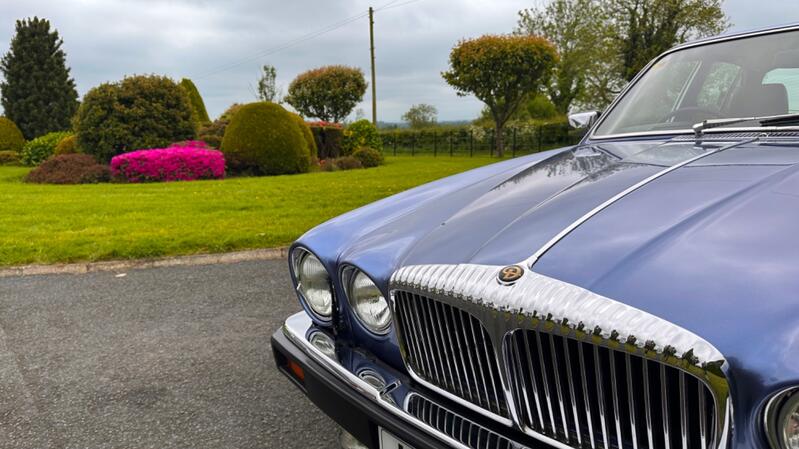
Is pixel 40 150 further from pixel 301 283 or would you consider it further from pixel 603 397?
pixel 603 397

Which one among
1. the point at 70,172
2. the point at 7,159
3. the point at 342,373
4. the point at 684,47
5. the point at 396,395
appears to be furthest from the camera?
the point at 7,159

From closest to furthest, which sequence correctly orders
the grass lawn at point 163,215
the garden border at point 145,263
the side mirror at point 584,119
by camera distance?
the side mirror at point 584,119 → the garden border at point 145,263 → the grass lawn at point 163,215

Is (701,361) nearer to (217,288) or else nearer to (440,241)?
(440,241)

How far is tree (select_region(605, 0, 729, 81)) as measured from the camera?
26.4m

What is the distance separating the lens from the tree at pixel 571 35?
33281 millimetres

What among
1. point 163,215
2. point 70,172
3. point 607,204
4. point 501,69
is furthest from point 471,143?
point 607,204

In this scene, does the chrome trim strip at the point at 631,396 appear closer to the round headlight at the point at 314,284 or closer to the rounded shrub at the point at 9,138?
the round headlight at the point at 314,284

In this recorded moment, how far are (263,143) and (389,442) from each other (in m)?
13.8

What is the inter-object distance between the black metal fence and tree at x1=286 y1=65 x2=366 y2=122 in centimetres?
367

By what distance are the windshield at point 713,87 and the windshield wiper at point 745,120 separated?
40 mm

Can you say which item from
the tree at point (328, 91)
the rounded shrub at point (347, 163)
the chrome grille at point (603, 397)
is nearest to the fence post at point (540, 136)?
the tree at point (328, 91)

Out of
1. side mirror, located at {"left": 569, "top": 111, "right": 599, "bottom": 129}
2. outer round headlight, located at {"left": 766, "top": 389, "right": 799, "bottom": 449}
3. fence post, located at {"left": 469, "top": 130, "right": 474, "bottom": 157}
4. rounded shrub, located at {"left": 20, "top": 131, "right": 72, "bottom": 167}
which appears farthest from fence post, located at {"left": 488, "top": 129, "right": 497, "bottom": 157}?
outer round headlight, located at {"left": 766, "top": 389, "right": 799, "bottom": 449}

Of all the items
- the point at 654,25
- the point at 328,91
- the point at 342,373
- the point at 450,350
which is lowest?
the point at 342,373

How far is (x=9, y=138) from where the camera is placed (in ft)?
84.1
